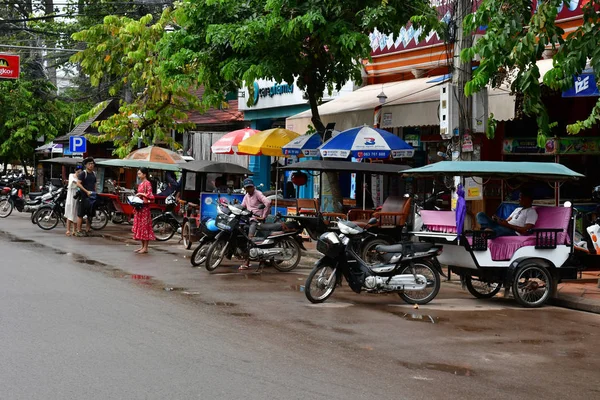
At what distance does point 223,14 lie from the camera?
58.9ft

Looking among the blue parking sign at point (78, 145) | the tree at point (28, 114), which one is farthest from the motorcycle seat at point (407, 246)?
the tree at point (28, 114)

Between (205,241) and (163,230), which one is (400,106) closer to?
(205,241)

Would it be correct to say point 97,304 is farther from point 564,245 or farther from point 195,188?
point 195,188

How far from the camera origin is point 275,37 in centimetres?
1709

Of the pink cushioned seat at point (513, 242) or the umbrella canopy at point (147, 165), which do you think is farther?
the umbrella canopy at point (147, 165)

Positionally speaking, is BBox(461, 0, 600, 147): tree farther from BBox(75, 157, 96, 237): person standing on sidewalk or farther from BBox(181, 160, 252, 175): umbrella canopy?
BBox(75, 157, 96, 237): person standing on sidewalk

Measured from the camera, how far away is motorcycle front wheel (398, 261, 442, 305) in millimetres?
11648

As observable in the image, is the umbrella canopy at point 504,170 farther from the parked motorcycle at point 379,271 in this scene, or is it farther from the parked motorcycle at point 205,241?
the parked motorcycle at point 205,241

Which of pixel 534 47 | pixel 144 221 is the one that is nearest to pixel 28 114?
pixel 144 221

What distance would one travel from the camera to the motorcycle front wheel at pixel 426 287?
11.6 meters

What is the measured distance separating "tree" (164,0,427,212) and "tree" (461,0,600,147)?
18.6 feet

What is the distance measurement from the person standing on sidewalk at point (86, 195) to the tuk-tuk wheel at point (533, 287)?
1306 centimetres

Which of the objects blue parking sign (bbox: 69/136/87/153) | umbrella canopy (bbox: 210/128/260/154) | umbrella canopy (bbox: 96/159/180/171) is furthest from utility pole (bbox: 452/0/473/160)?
blue parking sign (bbox: 69/136/87/153)

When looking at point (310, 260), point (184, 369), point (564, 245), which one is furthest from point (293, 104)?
point (184, 369)
